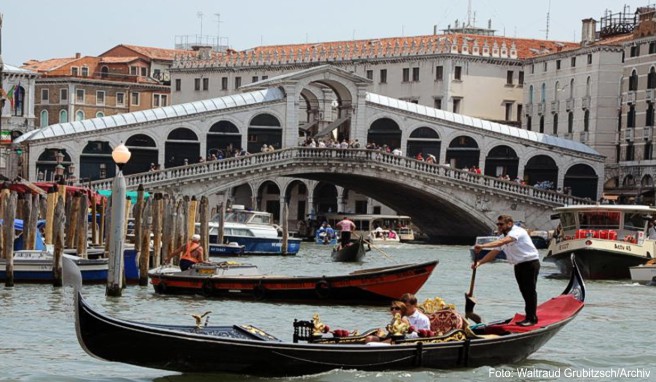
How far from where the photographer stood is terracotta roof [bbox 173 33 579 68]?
57.8 meters

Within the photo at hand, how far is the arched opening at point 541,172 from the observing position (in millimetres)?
49219

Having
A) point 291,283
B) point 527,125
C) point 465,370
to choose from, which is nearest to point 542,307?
point 465,370

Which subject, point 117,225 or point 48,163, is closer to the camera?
point 117,225

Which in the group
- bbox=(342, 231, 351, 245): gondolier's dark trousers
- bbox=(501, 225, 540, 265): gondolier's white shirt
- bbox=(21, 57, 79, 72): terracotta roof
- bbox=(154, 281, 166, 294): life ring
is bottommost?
bbox=(154, 281, 166, 294): life ring

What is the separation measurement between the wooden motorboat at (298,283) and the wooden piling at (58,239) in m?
1.22

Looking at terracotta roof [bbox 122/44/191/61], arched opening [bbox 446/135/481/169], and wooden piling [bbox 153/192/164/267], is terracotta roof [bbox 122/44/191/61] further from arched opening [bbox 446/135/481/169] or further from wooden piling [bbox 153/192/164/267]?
wooden piling [bbox 153/192/164/267]

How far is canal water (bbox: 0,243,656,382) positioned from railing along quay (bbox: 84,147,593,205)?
14.5m

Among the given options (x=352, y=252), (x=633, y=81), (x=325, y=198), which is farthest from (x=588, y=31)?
(x=352, y=252)

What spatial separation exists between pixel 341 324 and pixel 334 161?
2562cm

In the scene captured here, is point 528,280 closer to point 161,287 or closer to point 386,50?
point 161,287

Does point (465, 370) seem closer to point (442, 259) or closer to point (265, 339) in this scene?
point (265, 339)

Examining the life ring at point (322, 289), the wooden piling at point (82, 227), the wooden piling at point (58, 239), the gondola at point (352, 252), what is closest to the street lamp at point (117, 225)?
the wooden piling at point (58, 239)

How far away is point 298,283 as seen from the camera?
2153 centimetres

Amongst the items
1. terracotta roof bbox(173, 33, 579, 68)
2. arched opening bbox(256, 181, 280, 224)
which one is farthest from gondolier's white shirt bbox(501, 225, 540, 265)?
arched opening bbox(256, 181, 280, 224)
